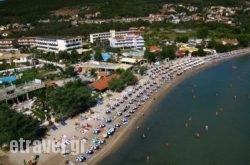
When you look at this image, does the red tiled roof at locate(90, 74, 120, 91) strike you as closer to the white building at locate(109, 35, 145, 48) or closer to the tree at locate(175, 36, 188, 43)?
the white building at locate(109, 35, 145, 48)

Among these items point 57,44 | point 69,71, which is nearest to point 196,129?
point 69,71

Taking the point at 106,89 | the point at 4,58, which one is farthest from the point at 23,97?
the point at 4,58

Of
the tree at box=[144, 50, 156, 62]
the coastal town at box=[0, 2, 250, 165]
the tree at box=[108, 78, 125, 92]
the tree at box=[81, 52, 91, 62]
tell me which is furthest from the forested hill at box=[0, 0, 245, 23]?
the tree at box=[108, 78, 125, 92]

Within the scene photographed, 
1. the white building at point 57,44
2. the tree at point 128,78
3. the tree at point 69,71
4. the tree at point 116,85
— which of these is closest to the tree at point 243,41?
the white building at point 57,44

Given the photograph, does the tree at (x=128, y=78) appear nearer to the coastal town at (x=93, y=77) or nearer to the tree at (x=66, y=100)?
the coastal town at (x=93, y=77)

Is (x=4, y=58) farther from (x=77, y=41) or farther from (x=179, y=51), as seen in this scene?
(x=179, y=51)

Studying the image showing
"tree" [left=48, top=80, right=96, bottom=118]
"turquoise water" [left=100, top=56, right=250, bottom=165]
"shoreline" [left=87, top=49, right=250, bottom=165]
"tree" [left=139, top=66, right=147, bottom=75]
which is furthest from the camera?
"tree" [left=139, top=66, right=147, bottom=75]

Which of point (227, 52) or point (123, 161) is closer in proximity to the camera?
point (123, 161)

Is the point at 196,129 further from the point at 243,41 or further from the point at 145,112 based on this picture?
the point at 243,41
